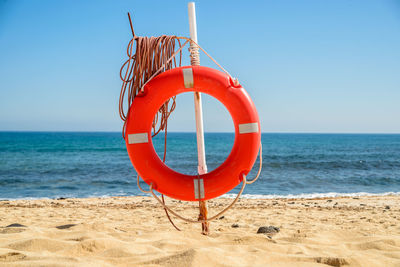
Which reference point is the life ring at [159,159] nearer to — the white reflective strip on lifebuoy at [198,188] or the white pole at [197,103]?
the white reflective strip on lifebuoy at [198,188]

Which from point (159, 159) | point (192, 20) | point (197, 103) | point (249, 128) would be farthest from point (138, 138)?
point (192, 20)

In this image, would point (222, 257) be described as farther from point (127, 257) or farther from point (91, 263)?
point (91, 263)

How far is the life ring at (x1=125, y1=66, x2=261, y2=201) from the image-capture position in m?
2.28

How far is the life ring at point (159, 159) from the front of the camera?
2.28 m

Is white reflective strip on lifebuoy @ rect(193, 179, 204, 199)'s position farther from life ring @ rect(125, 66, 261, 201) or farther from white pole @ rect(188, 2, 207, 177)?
white pole @ rect(188, 2, 207, 177)

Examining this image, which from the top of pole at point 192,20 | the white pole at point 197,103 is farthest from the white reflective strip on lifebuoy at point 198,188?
the top of pole at point 192,20

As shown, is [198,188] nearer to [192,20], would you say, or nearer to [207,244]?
[207,244]

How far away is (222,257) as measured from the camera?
1586 millimetres

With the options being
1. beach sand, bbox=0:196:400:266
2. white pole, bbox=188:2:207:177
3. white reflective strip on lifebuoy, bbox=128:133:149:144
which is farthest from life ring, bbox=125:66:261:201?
beach sand, bbox=0:196:400:266

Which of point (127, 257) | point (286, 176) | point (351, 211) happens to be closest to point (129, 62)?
point (127, 257)

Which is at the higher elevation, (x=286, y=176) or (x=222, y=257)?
(x=222, y=257)

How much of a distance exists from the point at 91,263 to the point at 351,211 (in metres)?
3.79

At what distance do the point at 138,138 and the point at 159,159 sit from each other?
0.23 metres

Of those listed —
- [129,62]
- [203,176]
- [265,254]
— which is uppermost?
[129,62]
